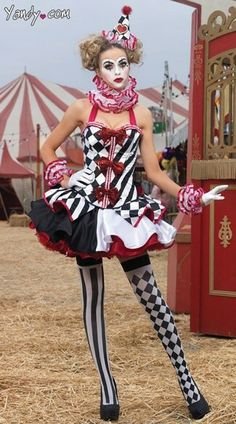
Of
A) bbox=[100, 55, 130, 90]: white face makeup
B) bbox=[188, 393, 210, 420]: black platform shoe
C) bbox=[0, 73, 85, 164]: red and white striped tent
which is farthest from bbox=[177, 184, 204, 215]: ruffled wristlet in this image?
bbox=[0, 73, 85, 164]: red and white striped tent

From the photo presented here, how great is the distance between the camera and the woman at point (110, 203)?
2719 millimetres

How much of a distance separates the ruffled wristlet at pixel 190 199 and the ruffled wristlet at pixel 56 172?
1.53 ft

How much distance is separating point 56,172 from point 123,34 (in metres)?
0.65

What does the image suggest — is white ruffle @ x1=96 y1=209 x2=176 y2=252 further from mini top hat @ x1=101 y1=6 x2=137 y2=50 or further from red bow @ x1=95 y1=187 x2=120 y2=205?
mini top hat @ x1=101 y1=6 x2=137 y2=50

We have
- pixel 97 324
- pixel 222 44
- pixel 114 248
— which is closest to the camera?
pixel 114 248

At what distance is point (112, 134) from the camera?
9.25 ft

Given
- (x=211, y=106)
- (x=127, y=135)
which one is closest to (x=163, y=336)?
(x=127, y=135)

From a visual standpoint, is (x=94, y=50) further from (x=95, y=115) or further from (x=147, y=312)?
(x=147, y=312)

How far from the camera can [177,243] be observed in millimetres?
5465

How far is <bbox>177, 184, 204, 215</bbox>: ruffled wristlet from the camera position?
278 centimetres

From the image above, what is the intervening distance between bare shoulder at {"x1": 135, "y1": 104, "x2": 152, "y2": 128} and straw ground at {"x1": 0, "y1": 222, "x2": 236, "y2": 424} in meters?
1.18

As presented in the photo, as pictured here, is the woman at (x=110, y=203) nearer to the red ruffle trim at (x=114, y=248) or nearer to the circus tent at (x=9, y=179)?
the red ruffle trim at (x=114, y=248)

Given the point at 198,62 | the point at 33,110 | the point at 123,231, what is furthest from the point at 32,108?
the point at 123,231

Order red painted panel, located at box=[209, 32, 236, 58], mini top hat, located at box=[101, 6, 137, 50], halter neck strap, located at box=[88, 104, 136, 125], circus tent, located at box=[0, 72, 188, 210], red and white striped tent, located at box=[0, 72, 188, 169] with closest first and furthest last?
halter neck strap, located at box=[88, 104, 136, 125]
mini top hat, located at box=[101, 6, 137, 50]
red painted panel, located at box=[209, 32, 236, 58]
circus tent, located at box=[0, 72, 188, 210]
red and white striped tent, located at box=[0, 72, 188, 169]
